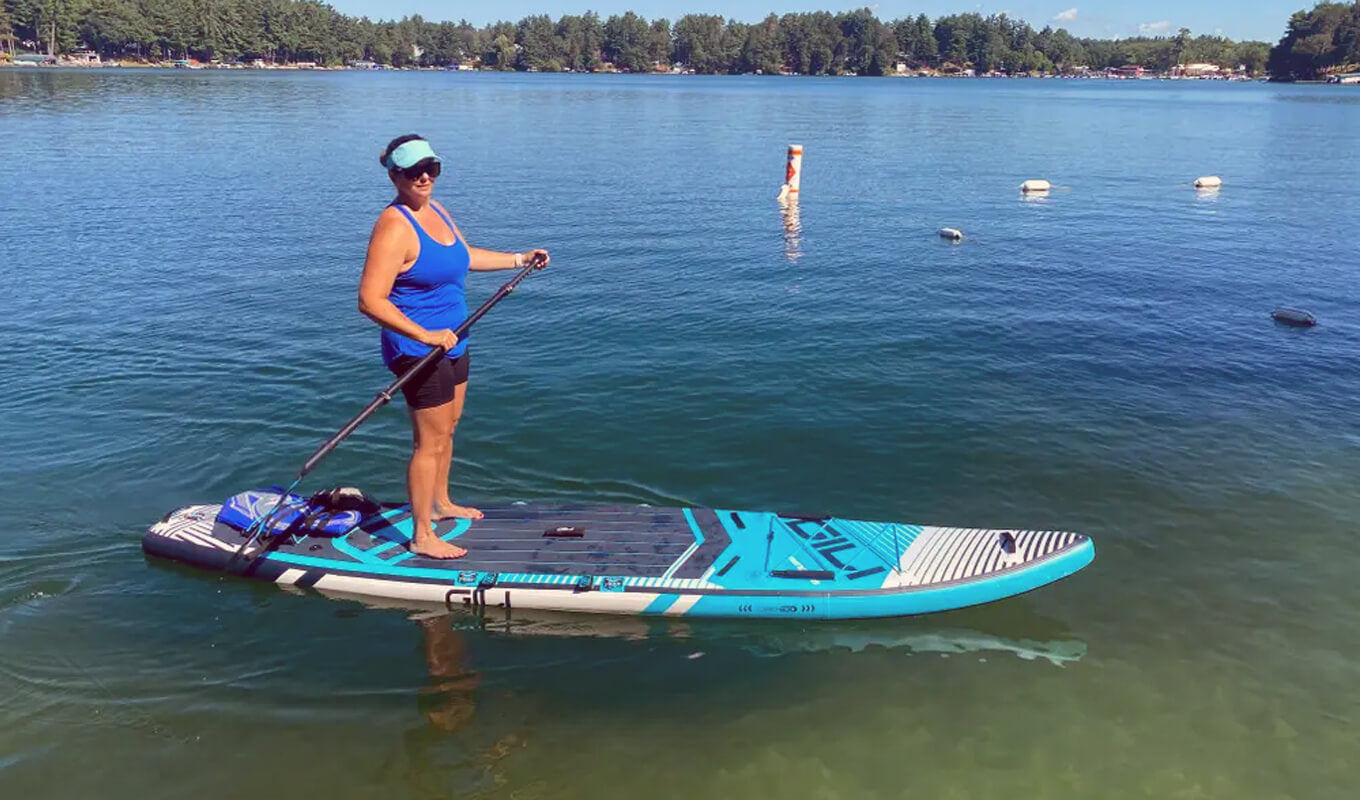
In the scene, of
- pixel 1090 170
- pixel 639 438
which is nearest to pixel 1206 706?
pixel 639 438

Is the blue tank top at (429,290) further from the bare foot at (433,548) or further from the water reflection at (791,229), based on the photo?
the water reflection at (791,229)

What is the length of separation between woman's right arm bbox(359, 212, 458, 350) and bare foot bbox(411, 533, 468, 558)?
2122 millimetres

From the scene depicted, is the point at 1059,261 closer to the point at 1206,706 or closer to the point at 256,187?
the point at 1206,706

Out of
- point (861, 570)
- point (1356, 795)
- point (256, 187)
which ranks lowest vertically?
point (1356, 795)

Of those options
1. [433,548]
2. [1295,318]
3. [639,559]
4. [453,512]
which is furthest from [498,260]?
[1295,318]

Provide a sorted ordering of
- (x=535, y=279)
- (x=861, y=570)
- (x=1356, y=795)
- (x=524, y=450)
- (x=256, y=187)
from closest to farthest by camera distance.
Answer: (x=1356, y=795) < (x=861, y=570) < (x=524, y=450) < (x=535, y=279) < (x=256, y=187)

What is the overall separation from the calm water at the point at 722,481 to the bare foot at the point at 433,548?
0.51 m

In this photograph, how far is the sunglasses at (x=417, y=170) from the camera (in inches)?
242

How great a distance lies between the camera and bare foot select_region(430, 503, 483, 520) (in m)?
8.27

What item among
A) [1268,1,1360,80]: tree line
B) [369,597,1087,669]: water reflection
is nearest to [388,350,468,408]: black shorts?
[369,597,1087,669]: water reflection

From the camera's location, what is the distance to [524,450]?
10797 millimetres

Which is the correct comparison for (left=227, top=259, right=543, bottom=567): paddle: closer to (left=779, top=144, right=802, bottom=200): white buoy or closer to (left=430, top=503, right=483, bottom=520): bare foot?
(left=430, top=503, right=483, bottom=520): bare foot

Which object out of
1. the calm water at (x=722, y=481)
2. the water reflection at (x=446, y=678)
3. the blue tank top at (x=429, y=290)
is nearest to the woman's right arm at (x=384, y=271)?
the blue tank top at (x=429, y=290)

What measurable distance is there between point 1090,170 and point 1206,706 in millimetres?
37232
